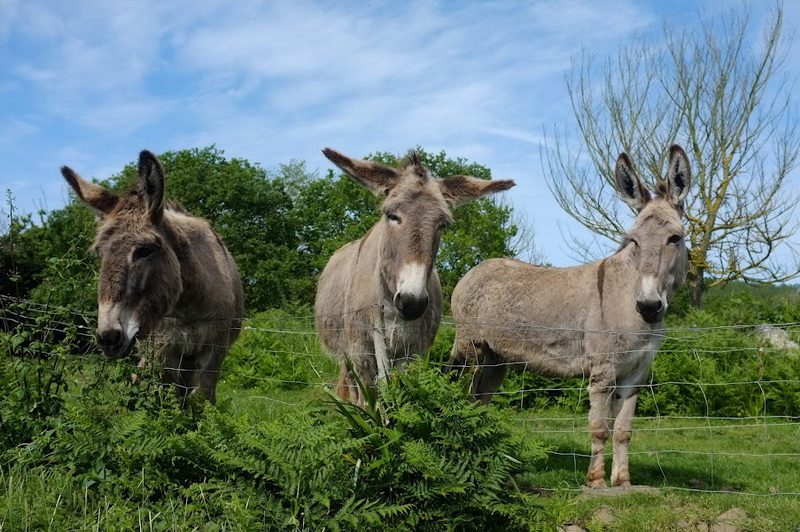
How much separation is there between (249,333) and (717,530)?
9744 millimetres

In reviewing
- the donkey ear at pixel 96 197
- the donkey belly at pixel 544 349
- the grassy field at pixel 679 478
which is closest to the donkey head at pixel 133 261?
the donkey ear at pixel 96 197

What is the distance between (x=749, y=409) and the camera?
Result: 32.6 feet

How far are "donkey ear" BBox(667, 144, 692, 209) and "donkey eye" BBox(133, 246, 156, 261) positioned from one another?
14.1 feet

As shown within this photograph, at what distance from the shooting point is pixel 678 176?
612cm

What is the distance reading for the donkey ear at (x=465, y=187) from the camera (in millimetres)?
5004

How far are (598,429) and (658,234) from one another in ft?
5.52

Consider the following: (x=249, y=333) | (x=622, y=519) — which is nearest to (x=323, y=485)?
(x=622, y=519)

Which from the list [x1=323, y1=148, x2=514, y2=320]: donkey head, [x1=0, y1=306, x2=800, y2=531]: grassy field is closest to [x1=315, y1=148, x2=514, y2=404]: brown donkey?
[x1=323, y1=148, x2=514, y2=320]: donkey head

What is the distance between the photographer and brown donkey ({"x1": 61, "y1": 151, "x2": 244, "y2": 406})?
4414mm

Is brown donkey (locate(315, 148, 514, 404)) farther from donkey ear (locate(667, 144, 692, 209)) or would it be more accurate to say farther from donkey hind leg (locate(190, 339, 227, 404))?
donkey ear (locate(667, 144, 692, 209))

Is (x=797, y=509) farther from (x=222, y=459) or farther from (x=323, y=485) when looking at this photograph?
(x=222, y=459)

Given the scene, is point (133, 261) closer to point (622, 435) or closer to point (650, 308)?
point (650, 308)

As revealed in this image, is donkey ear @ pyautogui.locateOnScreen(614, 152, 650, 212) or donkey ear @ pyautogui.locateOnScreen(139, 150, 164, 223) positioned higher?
donkey ear @ pyautogui.locateOnScreen(614, 152, 650, 212)

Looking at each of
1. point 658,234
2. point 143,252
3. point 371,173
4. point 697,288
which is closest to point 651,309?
point 658,234
